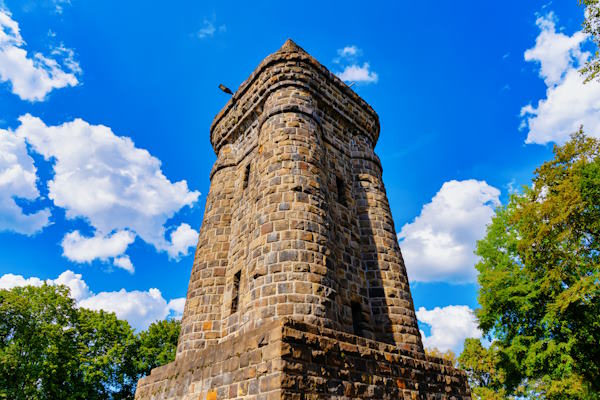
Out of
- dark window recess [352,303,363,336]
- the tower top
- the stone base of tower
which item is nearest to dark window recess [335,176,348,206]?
the tower top

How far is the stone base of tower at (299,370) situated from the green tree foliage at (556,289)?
11.1 m

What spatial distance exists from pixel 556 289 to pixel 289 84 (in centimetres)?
1531

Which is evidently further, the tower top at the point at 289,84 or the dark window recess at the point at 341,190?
the tower top at the point at 289,84

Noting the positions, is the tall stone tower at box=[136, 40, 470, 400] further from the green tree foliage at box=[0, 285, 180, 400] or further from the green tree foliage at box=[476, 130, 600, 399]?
the green tree foliage at box=[0, 285, 180, 400]

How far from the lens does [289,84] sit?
915 centimetres

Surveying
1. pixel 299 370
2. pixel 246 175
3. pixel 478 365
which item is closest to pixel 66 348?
pixel 246 175

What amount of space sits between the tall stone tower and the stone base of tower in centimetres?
2

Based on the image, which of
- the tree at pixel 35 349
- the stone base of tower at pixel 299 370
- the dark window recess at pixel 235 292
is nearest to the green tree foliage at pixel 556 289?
the stone base of tower at pixel 299 370

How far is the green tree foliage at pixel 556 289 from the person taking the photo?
14250 millimetres

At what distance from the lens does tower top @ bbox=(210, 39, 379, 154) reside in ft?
30.8

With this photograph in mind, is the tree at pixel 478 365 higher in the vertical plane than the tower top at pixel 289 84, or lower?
lower

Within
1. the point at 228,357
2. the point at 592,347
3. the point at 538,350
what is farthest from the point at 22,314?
the point at 592,347

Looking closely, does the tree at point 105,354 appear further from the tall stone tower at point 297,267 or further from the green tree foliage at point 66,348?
the tall stone tower at point 297,267

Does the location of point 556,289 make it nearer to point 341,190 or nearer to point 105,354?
point 341,190
